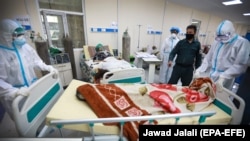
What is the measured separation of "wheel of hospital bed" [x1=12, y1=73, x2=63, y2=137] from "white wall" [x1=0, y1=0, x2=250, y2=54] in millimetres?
2225

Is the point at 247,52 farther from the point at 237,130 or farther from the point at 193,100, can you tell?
the point at 237,130

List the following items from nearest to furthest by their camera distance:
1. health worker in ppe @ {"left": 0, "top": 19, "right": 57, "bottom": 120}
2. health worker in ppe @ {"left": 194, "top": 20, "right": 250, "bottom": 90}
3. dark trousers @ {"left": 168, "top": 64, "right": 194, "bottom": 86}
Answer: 1. health worker in ppe @ {"left": 0, "top": 19, "right": 57, "bottom": 120}
2. health worker in ppe @ {"left": 194, "top": 20, "right": 250, "bottom": 90}
3. dark trousers @ {"left": 168, "top": 64, "right": 194, "bottom": 86}

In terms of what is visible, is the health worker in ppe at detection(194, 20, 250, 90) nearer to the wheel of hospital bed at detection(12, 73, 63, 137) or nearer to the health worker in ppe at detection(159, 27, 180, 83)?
the health worker in ppe at detection(159, 27, 180, 83)

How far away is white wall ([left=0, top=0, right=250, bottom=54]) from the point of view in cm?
289

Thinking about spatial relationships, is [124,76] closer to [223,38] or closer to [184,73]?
[184,73]

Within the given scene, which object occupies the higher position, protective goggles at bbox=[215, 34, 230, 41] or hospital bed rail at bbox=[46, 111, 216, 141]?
protective goggles at bbox=[215, 34, 230, 41]

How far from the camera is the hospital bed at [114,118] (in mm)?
926

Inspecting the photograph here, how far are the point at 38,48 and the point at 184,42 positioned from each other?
3.01 m

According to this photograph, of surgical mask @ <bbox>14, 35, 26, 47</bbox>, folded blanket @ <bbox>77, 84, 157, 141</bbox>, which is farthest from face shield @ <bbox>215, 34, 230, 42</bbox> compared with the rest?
surgical mask @ <bbox>14, 35, 26, 47</bbox>

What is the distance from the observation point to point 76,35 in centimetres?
389

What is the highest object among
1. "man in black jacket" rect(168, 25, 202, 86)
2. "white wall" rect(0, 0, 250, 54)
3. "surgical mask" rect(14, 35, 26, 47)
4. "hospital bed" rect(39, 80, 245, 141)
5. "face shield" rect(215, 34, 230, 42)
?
"white wall" rect(0, 0, 250, 54)

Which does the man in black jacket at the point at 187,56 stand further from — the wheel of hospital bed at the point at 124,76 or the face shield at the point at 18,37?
the face shield at the point at 18,37

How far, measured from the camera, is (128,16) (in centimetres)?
436

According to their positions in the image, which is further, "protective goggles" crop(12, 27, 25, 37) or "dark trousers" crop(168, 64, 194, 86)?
"dark trousers" crop(168, 64, 194, 86)
